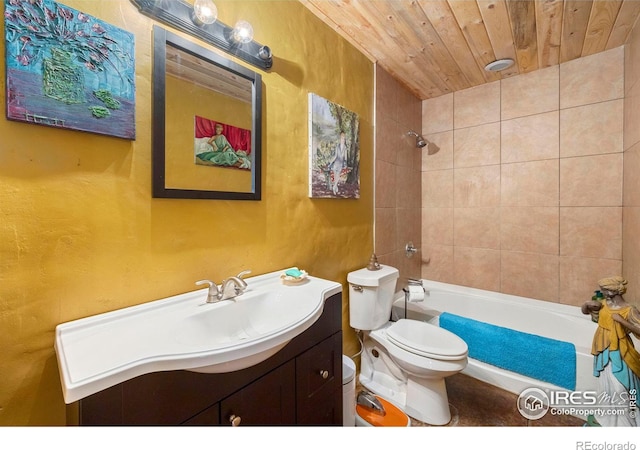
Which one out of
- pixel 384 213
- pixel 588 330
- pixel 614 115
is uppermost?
pixel 614 115

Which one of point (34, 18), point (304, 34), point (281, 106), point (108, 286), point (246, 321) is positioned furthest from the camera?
point (304, 34)

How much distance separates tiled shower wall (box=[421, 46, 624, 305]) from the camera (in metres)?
1.84

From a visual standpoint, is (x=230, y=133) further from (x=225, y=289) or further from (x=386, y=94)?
(x=386, y=94)

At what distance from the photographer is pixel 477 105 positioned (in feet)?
7.68

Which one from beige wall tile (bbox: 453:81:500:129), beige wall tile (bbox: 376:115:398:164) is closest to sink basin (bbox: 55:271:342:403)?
beige wall tile (bbox: 376:115:398:164)

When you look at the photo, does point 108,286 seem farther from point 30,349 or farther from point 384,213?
point 384,213

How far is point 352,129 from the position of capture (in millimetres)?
1741

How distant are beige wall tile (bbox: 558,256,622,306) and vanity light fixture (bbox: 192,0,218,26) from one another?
2704mm

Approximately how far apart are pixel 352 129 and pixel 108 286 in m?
1.52

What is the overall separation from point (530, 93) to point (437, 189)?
1008 mm

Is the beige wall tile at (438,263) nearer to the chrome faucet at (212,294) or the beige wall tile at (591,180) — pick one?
the beige wall tile at (591,180)

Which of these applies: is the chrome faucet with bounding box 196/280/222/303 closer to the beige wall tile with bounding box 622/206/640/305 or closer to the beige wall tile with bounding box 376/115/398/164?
the beige wall tile with bounding box 376/115/398/164

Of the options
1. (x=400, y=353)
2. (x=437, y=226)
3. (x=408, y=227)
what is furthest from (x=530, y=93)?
(x=400, y=353)

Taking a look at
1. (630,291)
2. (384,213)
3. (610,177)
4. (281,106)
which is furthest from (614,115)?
(281,106)
